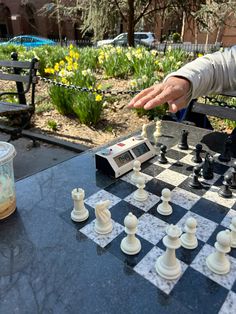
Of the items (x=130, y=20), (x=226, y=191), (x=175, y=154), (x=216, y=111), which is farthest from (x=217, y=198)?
(x=130, y=20)

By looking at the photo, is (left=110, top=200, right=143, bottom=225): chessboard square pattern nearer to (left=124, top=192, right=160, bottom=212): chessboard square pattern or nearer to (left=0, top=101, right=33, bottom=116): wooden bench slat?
(left=124, top=192, right=160, bottom=212): chessboard square pattern

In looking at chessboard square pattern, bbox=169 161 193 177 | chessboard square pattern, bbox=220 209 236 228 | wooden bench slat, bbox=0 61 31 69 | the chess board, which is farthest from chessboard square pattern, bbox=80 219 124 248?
wooden bench slat, bbox=0 61 31 69

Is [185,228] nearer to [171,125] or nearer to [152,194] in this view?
[152,194]

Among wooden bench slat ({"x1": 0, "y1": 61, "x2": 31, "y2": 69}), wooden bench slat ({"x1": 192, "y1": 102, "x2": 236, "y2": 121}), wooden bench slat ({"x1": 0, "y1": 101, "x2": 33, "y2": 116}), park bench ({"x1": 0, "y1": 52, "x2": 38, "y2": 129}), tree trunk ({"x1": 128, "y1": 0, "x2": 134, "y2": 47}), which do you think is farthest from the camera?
tree trunk ({"x1": 128, "y1": 0, "x2": 134, "y2": 47})

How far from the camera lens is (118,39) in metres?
14.1

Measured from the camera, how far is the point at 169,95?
96 cm

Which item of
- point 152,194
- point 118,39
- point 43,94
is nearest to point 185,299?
point 152,194

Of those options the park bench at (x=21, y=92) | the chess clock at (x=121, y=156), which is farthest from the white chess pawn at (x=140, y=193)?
the park bench at (x=21, y=92)

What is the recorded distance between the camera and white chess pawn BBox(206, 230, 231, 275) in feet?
2.43

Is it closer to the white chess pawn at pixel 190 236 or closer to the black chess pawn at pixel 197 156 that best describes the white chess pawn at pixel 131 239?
the white chess pawn at pixel 190 236

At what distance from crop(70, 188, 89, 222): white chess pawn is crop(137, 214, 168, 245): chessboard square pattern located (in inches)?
7.6

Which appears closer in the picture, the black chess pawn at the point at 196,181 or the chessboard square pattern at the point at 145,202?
the chessboard square pattern at the point at 145,202

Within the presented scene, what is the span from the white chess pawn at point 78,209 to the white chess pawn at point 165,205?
0.26m

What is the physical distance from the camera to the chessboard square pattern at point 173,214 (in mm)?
940
